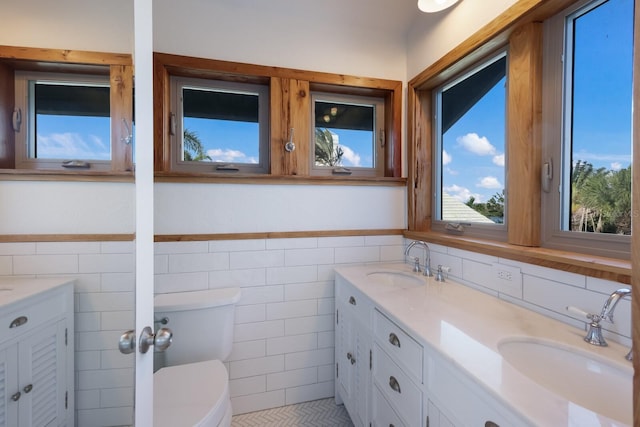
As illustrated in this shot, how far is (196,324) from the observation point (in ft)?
4.68

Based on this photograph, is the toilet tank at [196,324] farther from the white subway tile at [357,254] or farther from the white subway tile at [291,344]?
the white subway tile at [357,254]

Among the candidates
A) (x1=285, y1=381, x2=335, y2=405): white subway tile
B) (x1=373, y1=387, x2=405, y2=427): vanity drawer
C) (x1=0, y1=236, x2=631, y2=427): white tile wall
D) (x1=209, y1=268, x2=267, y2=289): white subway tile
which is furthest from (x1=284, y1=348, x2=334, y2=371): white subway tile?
(x1=373, y1=387, x2=405, y2=427): vanity drawer

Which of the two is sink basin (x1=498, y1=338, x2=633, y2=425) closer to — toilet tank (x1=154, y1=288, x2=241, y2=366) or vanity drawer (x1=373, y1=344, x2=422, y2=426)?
vanity drawer (x1=373, y1=344, x2=422, y2=426)

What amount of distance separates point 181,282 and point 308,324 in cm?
81

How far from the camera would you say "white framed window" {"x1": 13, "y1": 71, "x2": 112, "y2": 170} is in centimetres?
62

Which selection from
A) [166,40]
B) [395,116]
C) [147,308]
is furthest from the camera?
[395,116]

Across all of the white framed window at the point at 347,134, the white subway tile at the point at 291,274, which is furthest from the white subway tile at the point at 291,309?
the white framed window at the point at 347,134

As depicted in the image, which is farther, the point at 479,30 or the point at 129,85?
the point at 479,30

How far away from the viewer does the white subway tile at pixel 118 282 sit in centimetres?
72

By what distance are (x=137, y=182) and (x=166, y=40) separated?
1.32 meters

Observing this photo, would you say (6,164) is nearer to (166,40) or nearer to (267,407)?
(166,40)

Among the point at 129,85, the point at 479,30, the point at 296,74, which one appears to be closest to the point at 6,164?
the point at 129,85

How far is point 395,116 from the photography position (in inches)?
75.5

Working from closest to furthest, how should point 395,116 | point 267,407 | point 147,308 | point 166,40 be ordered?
point 147,308 → point 166,40 → point 267,407 → point 395,116
